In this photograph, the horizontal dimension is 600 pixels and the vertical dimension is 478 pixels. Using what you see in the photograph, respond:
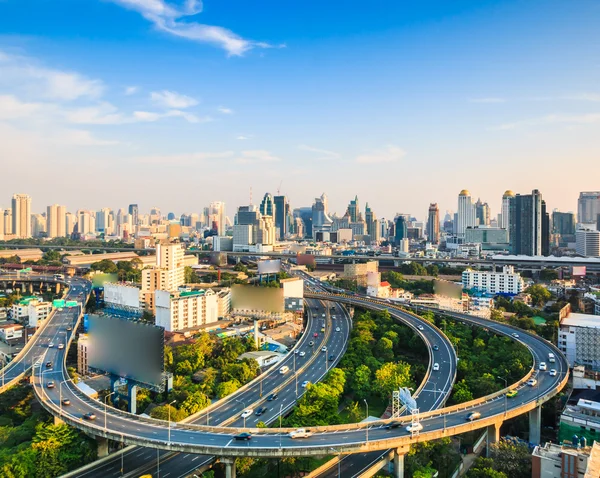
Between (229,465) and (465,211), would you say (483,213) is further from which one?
(229,465)

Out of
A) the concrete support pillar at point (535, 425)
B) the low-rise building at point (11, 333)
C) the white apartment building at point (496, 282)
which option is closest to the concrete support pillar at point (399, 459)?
the concrete support pillar at point (535, 425)

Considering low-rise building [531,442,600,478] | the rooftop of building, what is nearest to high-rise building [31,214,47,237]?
the rooftop of building

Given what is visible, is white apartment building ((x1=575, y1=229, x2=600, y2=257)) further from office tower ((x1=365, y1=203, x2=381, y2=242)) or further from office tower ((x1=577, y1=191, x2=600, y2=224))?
office tower ((x1=365, y1=203, x2=381, y2=242))

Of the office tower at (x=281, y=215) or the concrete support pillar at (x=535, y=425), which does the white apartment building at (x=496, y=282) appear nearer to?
the concrete support pillar at (x=535, y=425)

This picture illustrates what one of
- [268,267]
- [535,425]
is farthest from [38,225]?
[535,425]

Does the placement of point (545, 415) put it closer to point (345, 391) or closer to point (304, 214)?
point (345, 391)

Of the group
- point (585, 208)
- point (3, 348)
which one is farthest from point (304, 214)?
point (3, 348)
